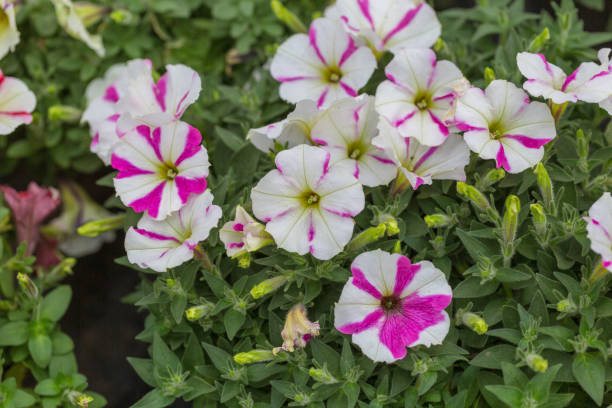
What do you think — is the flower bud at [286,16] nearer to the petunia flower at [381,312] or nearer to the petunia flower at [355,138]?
the petunia flower at [355,138]

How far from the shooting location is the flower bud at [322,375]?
1.22 metres

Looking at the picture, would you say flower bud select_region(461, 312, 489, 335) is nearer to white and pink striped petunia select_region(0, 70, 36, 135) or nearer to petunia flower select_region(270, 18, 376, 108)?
petunia flower select_region(270, 18, 376, 108)

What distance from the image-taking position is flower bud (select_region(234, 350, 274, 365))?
1.26 m

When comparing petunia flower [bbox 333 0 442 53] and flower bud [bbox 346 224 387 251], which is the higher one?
petunia flower [bbox 333 0 442 53]

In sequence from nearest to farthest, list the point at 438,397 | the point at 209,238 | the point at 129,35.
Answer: the point at 438,397
the point at 209,238
the point at 129,35

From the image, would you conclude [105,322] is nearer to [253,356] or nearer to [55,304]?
[55,304]

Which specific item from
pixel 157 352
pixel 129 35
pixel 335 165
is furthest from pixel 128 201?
pixel 129 35

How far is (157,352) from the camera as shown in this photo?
1390 millimetres

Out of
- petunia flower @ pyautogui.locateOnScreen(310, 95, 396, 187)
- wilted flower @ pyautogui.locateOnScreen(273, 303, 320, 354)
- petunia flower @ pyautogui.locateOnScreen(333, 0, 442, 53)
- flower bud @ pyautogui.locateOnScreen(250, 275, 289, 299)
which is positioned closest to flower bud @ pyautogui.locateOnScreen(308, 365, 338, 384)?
wilted flower @ pyautogui.locateOnScreen(273, 303, 320, 354)

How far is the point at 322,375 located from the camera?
124cm

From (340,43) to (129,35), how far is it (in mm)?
822

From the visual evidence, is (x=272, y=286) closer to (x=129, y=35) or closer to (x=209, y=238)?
(x=209, y=238)

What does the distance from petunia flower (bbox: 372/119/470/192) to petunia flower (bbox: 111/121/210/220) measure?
38 centimetres

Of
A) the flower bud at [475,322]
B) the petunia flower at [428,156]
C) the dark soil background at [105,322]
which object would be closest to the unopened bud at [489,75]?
the petunia flower at [428,156]
